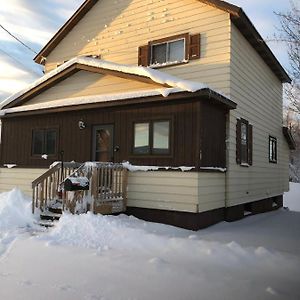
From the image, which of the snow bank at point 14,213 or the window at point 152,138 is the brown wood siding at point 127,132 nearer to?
the window at point 152,138

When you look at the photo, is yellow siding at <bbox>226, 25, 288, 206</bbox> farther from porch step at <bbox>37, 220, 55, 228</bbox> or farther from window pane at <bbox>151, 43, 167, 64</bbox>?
porch step at <bbox>37, 220, 55, 228</bbox>

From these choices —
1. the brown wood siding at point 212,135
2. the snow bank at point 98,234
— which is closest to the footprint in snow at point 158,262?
the snow bank at point 98,234

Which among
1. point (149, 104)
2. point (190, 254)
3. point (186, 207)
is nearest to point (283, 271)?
point (190, 254)

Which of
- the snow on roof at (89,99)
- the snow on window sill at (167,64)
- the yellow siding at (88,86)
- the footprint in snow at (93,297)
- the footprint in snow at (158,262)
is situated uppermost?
the snow on window sill at (167,64)

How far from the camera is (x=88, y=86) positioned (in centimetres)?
1295

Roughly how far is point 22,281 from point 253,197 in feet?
35.7

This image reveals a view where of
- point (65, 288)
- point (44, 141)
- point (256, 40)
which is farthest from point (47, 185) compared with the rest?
point (256, 40)

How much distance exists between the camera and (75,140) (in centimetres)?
1304

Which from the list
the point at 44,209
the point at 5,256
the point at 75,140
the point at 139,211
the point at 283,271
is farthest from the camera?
the point at 75,140

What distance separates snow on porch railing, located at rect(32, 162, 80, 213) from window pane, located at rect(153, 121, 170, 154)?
2518 mm

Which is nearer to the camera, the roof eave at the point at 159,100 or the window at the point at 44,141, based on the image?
the roof eave at the point at 159,100

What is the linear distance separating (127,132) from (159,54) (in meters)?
3.75

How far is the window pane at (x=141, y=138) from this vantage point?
37.2 feet

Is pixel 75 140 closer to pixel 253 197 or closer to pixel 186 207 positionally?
pixel 186 207
